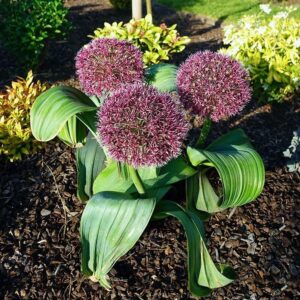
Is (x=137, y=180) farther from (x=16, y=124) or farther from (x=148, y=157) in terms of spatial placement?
(x=16, y=124)

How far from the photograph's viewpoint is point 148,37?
4.39m

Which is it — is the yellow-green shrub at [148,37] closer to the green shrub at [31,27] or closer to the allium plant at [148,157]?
the green shrub at [31,27]

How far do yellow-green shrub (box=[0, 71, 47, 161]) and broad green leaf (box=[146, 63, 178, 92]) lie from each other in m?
1.08

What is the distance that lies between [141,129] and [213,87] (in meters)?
0.64

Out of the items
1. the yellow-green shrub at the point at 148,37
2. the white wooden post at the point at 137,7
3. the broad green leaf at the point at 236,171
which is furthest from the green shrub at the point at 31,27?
the broad green leaf at the point at 236,171

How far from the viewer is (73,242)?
2740mm

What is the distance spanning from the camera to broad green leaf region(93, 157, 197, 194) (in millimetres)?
2529

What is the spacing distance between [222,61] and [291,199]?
127 centimetres

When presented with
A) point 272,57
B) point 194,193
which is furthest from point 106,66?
point 272,57

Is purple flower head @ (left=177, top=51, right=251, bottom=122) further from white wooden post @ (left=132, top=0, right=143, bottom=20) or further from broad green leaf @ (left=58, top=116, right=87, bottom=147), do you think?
white wooden post @ (left=132, top=0, right=143, bottom=20)

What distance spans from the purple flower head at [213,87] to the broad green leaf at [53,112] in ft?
1.90

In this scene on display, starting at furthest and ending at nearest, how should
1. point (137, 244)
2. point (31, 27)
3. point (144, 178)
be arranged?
point (31, 27)
point (137, 244)
point (144, 178)

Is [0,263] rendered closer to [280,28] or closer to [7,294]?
[7,294]

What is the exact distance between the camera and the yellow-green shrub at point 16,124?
3254 millimetres
